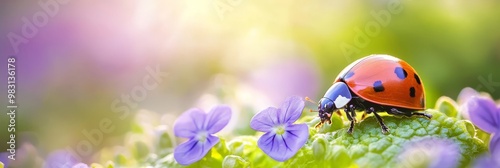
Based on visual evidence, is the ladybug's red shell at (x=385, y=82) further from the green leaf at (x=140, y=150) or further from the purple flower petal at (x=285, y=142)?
the green leaf at (x=140, y=150)

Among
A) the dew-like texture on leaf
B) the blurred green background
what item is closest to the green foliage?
the dew-like texture on leaf

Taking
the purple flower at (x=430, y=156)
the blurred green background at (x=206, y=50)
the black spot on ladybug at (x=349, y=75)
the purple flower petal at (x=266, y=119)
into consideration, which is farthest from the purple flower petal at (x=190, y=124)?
the blurred green background at (x=206, y=50)

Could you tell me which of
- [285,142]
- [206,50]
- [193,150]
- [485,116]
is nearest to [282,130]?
[285,142]

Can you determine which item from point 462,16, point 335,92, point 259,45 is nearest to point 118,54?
point 259,45

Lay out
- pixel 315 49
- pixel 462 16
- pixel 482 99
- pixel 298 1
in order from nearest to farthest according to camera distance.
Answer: pixel 482 99
pixel 462 16
pixel 315 49
pixel 298 1

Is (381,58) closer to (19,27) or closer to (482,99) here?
(482,99)

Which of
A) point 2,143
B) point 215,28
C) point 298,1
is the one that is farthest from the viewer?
point 215,28
